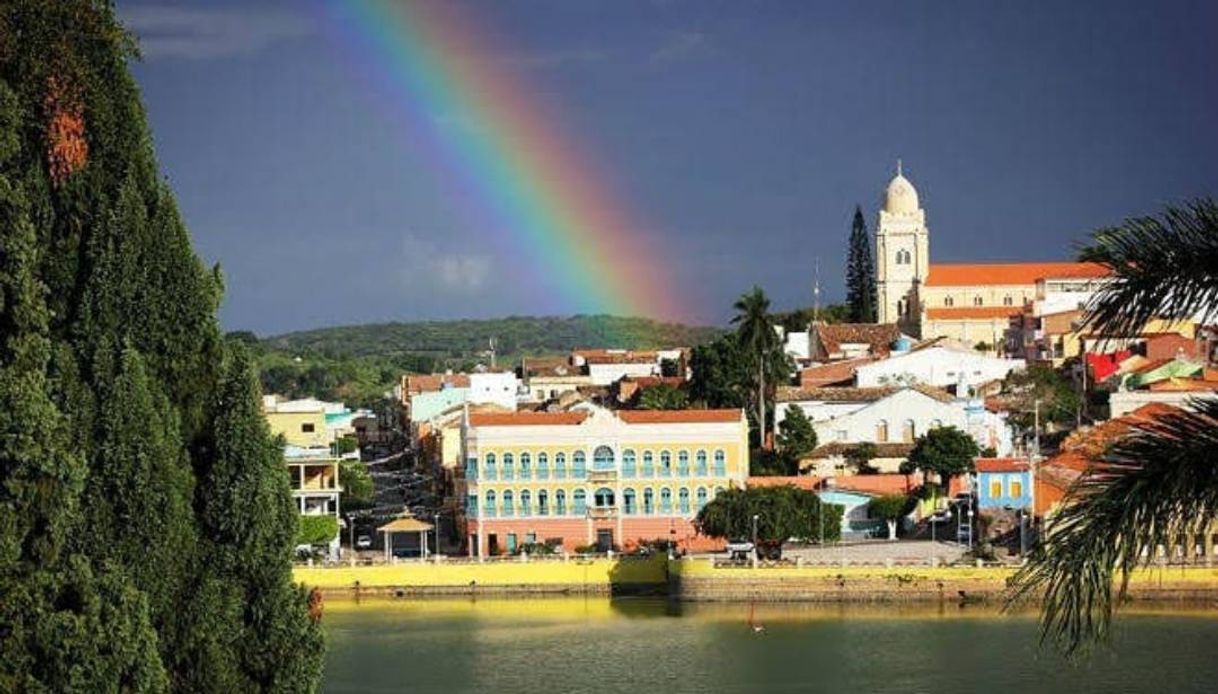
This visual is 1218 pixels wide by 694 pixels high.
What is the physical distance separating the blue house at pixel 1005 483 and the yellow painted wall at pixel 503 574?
6091 mm

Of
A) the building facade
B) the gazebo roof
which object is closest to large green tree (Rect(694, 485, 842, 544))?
the building facade

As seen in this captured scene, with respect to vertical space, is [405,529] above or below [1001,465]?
below

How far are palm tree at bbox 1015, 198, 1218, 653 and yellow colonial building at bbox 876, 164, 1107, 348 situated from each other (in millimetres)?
66686

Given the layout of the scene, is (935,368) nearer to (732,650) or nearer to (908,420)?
(908,420)

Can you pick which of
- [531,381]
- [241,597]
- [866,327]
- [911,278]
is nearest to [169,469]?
[241,597]

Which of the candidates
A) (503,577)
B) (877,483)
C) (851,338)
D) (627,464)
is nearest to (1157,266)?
(503,577)

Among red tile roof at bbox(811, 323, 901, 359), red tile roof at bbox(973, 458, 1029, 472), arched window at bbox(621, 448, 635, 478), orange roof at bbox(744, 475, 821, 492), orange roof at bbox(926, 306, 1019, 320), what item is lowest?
orange roof at bbox(744, 475, 821, 492)

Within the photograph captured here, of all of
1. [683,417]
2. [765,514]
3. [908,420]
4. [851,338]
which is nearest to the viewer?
[765,514]

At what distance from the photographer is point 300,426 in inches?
2044

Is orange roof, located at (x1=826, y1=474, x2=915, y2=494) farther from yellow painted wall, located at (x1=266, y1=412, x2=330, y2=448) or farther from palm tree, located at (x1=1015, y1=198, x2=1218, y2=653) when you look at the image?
palm tree, located at (x1=1015, y1=198, x2=1218, y2=653)

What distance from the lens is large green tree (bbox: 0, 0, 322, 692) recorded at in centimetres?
1025

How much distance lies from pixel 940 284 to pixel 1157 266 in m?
78.2

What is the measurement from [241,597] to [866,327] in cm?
6545

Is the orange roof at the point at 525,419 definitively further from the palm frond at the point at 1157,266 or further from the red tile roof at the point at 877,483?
the palm frond at the point at 1157,266
